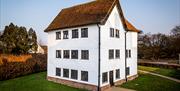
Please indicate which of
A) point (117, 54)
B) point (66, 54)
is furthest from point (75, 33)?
point (117, 54)

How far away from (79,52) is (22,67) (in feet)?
49.8

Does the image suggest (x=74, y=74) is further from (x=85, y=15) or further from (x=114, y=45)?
(x=85, y=15)

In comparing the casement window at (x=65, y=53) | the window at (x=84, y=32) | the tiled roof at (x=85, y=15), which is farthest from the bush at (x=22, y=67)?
the window at (x=84, y=32)

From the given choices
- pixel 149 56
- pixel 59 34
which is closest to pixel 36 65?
pixel 59 34

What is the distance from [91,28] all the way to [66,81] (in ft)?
26.4

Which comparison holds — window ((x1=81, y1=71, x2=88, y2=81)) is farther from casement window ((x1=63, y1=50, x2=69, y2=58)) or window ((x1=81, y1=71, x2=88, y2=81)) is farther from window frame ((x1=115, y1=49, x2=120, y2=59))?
window frame ((x1=115, y1=49, x2=120, y2=59))

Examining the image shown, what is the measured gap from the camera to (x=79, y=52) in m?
22.0

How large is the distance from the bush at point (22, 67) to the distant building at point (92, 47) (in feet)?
26.1

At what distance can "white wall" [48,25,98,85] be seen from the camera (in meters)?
20.2

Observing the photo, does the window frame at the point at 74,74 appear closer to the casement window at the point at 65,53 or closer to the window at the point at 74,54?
the window at the point at 74,54

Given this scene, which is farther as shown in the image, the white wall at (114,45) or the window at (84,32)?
the window at (84,32)

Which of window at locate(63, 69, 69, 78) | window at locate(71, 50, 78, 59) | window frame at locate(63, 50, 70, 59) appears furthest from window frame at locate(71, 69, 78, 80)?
window frame at locate(63, 50, 70, 59)

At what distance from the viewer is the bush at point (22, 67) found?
29508mm

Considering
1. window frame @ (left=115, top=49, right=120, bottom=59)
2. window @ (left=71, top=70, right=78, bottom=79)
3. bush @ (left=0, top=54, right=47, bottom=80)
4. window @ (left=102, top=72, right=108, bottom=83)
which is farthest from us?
bush @ (left=0, top=54, right=47, bottom=80)
